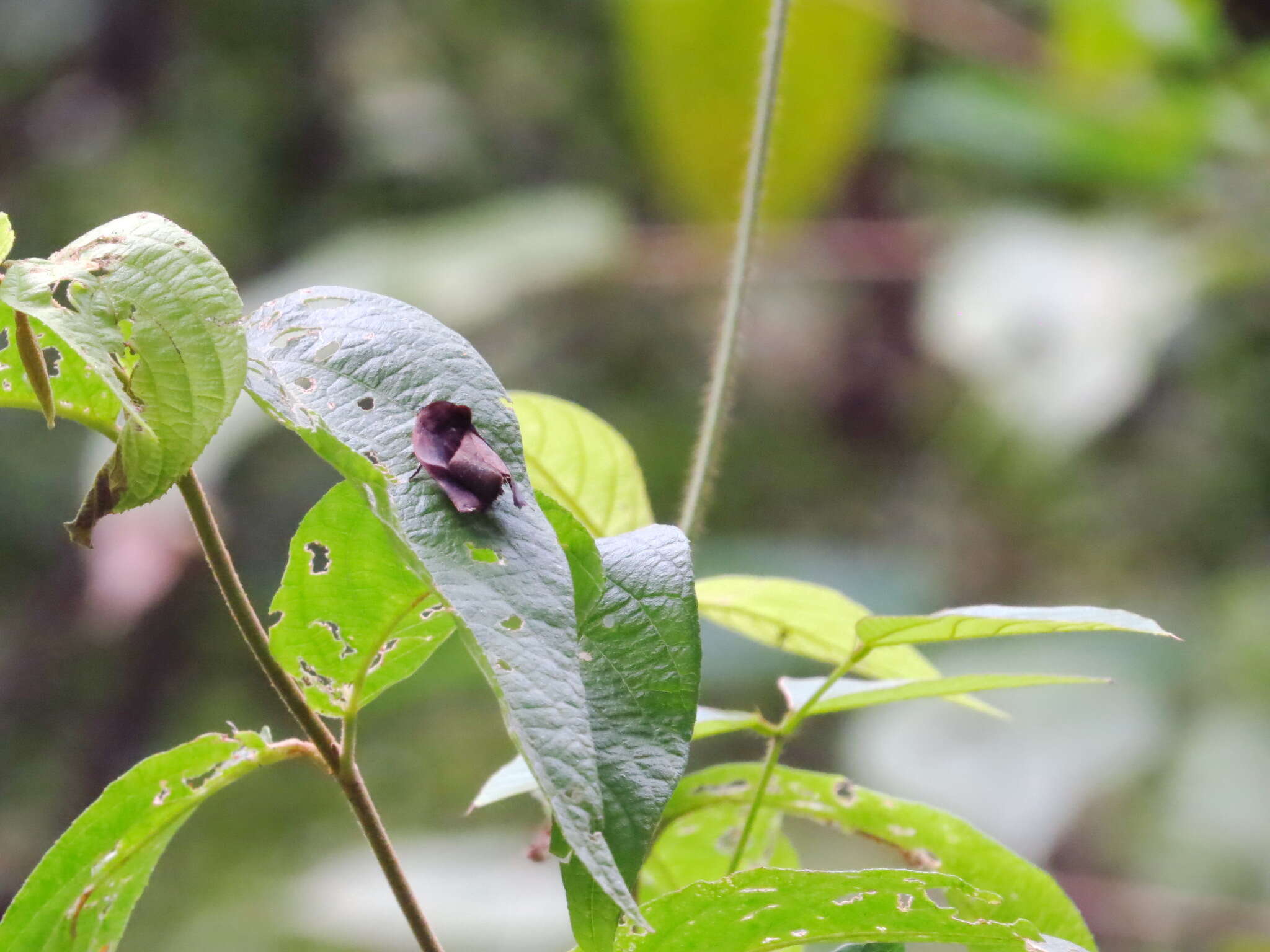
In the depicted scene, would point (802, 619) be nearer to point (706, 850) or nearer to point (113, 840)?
point (706, 850)

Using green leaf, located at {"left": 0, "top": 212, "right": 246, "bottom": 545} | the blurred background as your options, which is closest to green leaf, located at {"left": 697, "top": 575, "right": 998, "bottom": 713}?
green leaf, located at {"left": 0, "top": 212, "right": 246, "bottom": 545}

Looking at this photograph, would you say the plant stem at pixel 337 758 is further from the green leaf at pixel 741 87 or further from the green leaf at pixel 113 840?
the green leaf at pixel 741 87

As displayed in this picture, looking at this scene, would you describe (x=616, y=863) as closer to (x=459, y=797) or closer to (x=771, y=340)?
(x=459, y=797)

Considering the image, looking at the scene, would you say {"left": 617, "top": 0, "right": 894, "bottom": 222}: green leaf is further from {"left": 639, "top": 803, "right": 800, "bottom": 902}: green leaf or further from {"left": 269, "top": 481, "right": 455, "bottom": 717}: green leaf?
{"left": 269, "top": 481, "right": 455, "bottom": 717}: green leaf

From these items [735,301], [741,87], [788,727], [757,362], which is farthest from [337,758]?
[757,362]

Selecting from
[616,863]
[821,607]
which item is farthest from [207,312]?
[821,607]

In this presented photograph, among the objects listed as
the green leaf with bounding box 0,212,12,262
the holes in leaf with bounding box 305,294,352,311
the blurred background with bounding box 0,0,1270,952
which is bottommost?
the blurred background with bounding box 0,0,1270,952

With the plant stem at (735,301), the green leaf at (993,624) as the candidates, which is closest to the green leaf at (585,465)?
the plant stem at (735,301)
